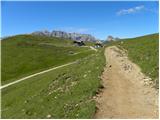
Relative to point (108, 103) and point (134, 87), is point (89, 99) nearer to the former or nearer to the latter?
point (108, 103)

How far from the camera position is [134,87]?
31.5 m

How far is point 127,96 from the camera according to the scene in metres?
28.6

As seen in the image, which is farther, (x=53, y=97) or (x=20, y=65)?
(x=20, y=65)

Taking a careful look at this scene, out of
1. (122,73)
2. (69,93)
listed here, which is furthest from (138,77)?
(69,93)

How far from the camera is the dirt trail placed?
24281mm

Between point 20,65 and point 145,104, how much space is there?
10509 cm

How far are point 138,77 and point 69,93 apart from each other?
856 cm

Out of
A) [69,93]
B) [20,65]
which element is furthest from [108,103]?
[20,65]

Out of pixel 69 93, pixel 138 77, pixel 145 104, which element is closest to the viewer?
pixel 145 104

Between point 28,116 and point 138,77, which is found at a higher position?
point 138,77

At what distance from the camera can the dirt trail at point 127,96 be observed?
24.3 meters

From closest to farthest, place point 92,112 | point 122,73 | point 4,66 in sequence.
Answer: point 92,112
point 122,73
point 4,66

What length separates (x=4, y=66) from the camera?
127m

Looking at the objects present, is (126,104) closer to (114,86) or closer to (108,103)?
(108,103)
